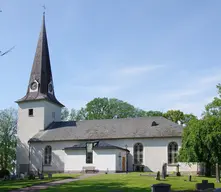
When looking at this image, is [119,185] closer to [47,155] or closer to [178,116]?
[47,155]

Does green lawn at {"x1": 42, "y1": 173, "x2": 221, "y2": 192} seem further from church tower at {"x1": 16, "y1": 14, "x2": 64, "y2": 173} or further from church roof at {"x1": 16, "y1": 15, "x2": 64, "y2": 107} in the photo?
church roof at {"x1": 16, "y1": 15, "x2": 64, "y2": 107}

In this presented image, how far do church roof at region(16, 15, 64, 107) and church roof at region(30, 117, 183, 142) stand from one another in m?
4.74

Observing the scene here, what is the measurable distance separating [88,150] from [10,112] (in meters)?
26.8

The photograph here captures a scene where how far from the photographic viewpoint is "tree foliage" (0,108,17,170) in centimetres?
6138

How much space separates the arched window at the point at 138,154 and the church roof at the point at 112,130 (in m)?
1.33

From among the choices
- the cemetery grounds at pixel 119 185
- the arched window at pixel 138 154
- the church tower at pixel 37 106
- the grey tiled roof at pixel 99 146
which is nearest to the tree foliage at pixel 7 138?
the church tower at pixel 37 106

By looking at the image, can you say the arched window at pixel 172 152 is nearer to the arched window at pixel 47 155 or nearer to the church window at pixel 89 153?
the church window at pixel 89 153

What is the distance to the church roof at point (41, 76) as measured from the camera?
164ft

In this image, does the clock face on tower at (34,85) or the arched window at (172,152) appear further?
the clock face on tower at (34,85)

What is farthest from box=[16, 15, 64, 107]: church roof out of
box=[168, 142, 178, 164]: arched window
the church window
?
box=[168, 142, 178, 164]: arched window

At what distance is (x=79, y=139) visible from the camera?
44531 mm

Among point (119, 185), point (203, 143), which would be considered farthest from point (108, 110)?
point (119, 185)

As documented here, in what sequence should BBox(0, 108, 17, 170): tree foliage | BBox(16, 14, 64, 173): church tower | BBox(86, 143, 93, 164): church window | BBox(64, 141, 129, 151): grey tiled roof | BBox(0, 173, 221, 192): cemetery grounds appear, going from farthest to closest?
BBox(0, 108, 17, 170): tree foliage
BBox(16, 14, 64, 173): church tower
BBox(86, 143, 93, 164): church window
BBox(64, 141, 129, 151): grey tiled roof
BBox(0, 173, 221, 192): cemetery grounds

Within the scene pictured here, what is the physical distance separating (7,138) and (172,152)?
33.1 m
